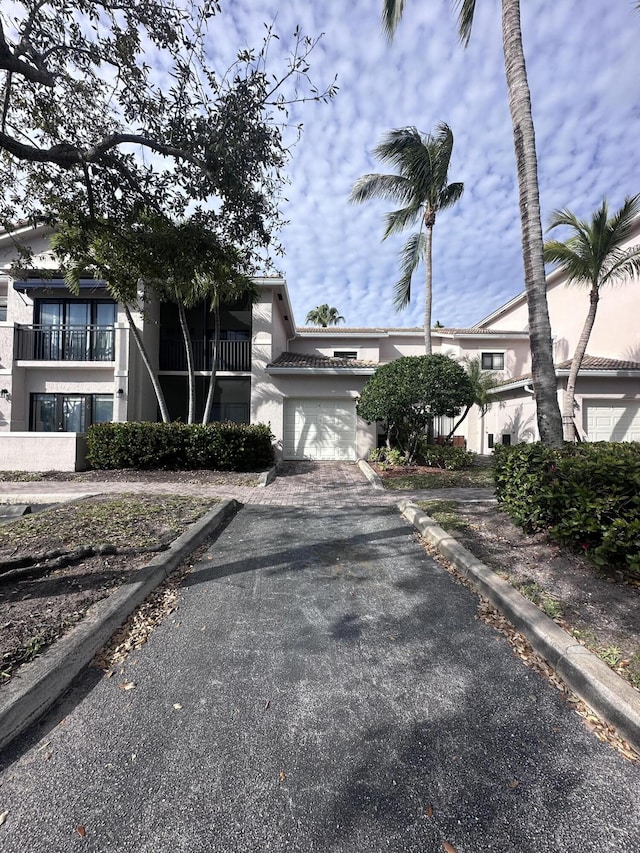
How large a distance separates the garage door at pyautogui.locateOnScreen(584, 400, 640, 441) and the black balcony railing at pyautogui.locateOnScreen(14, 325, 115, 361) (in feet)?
54.7

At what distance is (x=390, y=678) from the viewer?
8.11 feet

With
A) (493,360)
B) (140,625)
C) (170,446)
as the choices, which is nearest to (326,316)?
(493,360)

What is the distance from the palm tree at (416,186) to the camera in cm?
1209

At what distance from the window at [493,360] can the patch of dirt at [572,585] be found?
14.0m

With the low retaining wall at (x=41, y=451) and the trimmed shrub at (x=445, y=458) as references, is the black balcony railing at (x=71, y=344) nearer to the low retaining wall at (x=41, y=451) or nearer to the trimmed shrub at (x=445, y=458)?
the low retaining wall at (x=41, y=451)

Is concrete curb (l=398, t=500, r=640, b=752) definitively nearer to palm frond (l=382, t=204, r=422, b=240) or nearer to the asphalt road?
the asphalt road

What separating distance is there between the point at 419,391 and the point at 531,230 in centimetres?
455

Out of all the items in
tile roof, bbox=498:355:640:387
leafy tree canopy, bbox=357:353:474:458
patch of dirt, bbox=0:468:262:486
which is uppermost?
tile roof, bbox=498:355:640:387

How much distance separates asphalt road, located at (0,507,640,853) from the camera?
1.54m

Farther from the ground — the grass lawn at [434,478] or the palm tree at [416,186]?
the palm tree at [416,186]

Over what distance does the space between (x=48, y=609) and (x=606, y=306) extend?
19.1 m

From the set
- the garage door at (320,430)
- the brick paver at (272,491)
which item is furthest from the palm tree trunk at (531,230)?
the garage door at (320,430)

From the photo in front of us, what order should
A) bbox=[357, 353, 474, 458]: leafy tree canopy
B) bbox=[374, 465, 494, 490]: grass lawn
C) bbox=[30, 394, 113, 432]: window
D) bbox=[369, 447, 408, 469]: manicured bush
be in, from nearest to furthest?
bbox=[374, 465, 494, 490]: grass lawn → bbox=[357, 353, 474, 458]: leafy tree canopy → bbox=[369, 447, 408, 469]: manicured bush → bbox=[30, 394, 113, 432]: window

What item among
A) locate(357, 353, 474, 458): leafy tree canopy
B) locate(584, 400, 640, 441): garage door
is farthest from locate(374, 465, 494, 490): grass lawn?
locate(584, 400, 640, 441): garage door
